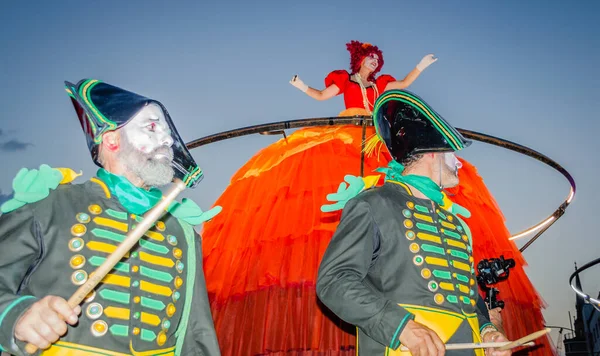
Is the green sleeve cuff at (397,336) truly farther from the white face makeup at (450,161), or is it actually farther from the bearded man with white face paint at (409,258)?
the white face makeup at (450,161)

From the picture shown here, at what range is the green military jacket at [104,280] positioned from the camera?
1941 mm

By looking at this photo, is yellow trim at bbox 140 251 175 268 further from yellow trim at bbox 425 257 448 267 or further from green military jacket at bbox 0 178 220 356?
yellow trim at bbox 425 257 448 267

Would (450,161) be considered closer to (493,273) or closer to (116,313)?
(493,273)

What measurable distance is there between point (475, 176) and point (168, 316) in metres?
4.22

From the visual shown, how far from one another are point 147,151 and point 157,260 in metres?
0.46

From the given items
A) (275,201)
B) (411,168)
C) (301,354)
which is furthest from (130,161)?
(275,201)

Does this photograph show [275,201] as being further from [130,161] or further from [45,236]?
[45,236]

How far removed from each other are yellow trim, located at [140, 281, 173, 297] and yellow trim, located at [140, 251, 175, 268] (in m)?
0.10

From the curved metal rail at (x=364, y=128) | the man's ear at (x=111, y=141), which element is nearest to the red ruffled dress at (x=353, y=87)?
the curved metal rail at (x=364, y=128)

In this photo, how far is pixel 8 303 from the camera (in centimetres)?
181

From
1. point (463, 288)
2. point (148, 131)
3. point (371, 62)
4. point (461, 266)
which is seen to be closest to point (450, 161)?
point (461, 266)

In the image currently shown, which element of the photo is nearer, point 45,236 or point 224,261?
point 45,236

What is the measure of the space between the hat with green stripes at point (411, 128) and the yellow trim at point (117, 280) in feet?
4.85

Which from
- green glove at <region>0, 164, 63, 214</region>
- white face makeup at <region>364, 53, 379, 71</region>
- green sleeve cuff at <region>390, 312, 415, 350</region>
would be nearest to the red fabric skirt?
white face makeup at <region>364, 53, 379, 71</region>
